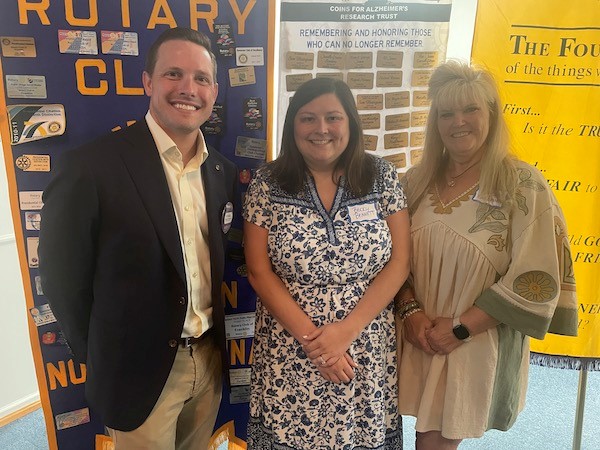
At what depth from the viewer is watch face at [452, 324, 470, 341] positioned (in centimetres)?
163

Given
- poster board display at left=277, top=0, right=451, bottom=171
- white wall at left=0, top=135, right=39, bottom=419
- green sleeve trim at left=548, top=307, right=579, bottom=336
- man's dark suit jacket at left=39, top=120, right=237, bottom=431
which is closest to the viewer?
man's dark suit jacket at left=39, top=120, right=237, bottom=431

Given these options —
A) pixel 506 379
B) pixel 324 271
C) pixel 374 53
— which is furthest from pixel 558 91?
pixel 324 271

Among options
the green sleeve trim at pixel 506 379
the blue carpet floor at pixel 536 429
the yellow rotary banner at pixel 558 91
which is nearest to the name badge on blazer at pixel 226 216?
the green sleeve trim at pixel 506 379

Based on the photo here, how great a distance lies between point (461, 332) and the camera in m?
1.63

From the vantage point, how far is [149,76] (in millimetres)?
1522

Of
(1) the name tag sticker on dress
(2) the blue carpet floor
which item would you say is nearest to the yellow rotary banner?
(2) the blue carpet floor

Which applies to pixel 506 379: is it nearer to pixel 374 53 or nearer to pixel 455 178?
pixel 455 178

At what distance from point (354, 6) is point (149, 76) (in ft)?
3.58

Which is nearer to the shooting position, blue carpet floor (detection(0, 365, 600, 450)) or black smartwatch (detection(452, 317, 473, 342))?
black smartwatch (detection(452, 317, 473, 342))

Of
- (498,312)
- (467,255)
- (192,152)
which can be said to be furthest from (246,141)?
(498,312)

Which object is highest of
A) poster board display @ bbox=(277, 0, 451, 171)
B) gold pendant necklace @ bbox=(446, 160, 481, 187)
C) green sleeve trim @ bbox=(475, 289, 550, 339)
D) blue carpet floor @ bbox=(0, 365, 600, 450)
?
poster board display @ bbox=(277, 0, 451, 171)

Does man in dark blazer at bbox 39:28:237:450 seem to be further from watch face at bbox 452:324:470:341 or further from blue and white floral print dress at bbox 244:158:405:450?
watch face at bbox 452:324:470:341

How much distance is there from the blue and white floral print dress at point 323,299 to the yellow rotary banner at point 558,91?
3.18 ft

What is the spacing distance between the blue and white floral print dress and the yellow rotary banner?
968mm
